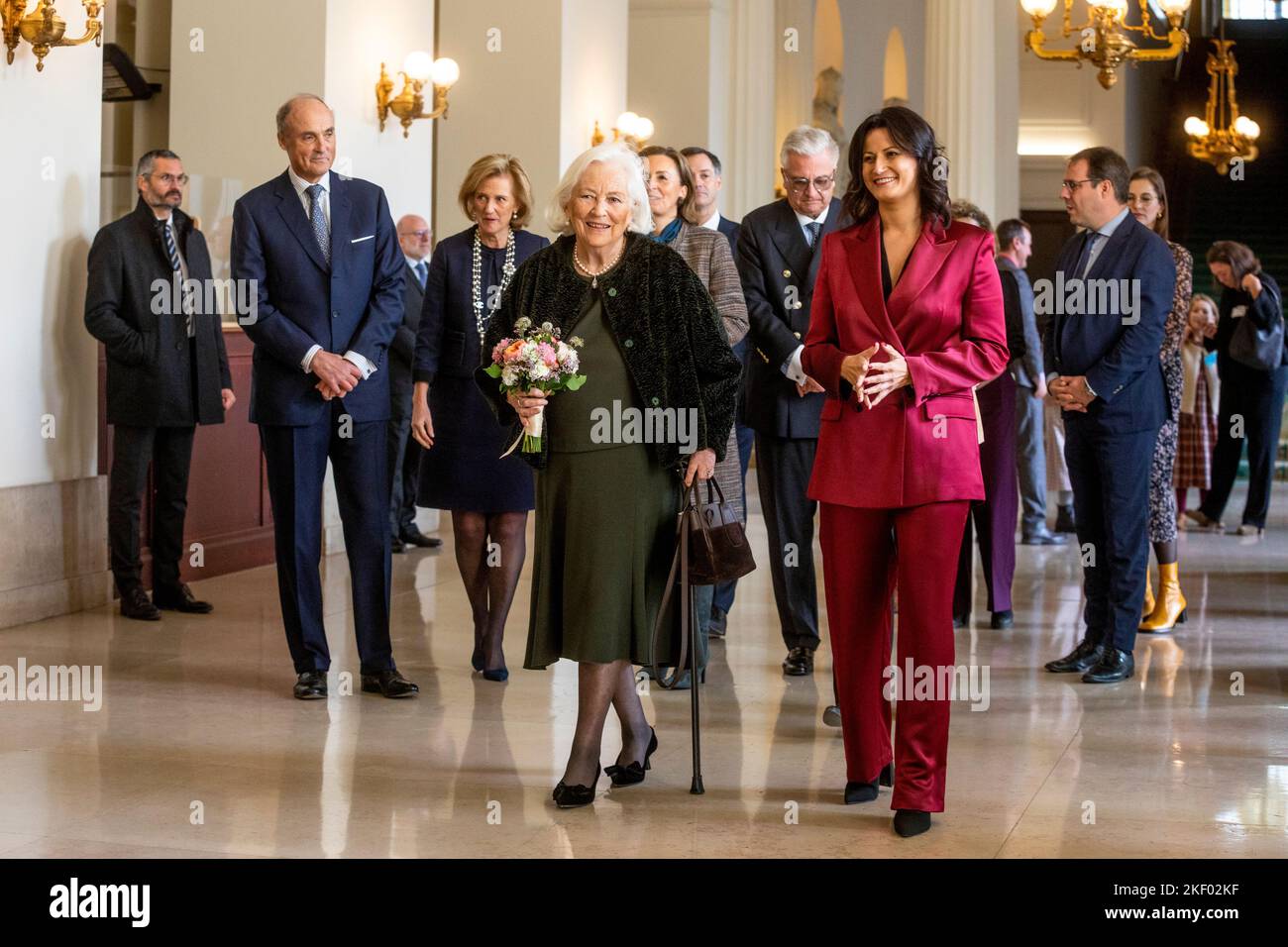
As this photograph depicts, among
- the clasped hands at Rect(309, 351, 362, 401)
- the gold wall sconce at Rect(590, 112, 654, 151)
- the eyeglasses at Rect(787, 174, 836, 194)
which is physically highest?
the gold wall sconce at Rect(590, 112, 654, 151)

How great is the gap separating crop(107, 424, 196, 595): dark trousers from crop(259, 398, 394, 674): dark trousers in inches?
68.7

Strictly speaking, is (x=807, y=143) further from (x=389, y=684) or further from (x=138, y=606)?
(x=138, y=606)

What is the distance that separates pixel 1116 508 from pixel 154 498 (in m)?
4.36

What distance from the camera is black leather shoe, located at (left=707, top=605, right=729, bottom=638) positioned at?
23.7 feet

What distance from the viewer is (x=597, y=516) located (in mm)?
4531

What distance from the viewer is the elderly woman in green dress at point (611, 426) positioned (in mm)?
4520

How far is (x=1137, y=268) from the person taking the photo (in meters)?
6.23

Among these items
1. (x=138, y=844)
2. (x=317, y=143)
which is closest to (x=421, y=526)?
(x=317, y=143)

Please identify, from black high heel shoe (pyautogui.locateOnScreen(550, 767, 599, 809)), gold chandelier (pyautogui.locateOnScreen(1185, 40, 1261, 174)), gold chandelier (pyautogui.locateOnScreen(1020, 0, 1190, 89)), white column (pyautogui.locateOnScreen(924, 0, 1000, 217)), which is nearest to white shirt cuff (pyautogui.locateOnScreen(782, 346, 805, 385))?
black high heel shoe (pyautogui.locateOnScreen(550, 767, 599, 809))

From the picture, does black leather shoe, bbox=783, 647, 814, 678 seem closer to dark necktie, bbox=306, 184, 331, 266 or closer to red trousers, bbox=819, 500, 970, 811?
red trousers, bbox=819, 500, 970, 811

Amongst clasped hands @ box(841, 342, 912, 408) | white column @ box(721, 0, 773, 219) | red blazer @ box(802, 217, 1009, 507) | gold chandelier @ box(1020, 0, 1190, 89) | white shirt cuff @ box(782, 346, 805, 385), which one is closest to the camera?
clasped hands @ box(841, 342, 912, 408)

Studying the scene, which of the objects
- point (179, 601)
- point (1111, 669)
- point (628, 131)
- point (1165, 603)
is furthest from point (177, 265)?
point (628, 131)
